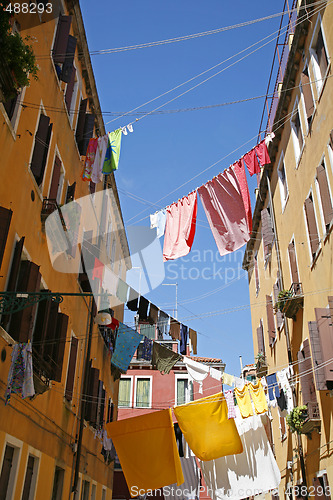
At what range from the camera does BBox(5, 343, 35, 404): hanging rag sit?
664 centimetres

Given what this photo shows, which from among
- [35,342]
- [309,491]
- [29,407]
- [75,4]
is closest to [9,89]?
[35,342]

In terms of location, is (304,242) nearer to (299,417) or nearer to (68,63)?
(299,417)

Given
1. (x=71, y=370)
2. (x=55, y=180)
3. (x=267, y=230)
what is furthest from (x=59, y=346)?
(x=267, y=230)

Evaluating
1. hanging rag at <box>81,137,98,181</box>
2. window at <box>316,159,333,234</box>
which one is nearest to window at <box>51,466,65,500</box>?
hanging rag at <box>81,137,98,181</box>

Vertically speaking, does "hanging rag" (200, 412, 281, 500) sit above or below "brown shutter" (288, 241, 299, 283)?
below

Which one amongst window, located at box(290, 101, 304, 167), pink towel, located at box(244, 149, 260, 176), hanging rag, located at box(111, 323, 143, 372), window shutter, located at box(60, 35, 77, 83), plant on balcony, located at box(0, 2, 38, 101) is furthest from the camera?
hanging rag, located at box(111, 323, 143, 372)

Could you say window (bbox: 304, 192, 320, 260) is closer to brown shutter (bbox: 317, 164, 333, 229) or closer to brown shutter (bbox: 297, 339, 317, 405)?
brown shutter (bbox: 317, 164, 333, 229)

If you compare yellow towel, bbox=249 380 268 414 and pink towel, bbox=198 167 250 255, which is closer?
pink towel, bbox=198 167 250 255

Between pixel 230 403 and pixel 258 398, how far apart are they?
3.31 feet

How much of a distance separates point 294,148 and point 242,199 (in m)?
3.51

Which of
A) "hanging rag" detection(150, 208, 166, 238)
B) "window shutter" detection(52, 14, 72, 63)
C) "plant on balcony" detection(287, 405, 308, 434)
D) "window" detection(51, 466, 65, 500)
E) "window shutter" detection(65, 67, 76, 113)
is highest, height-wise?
"window shutter" detection(65, 67, 76, 113)

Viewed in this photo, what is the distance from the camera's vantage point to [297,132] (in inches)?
561

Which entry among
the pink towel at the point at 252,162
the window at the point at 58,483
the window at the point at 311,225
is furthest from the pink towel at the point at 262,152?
the window at the point at 58,483

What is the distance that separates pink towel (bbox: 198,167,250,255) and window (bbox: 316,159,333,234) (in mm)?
1943
